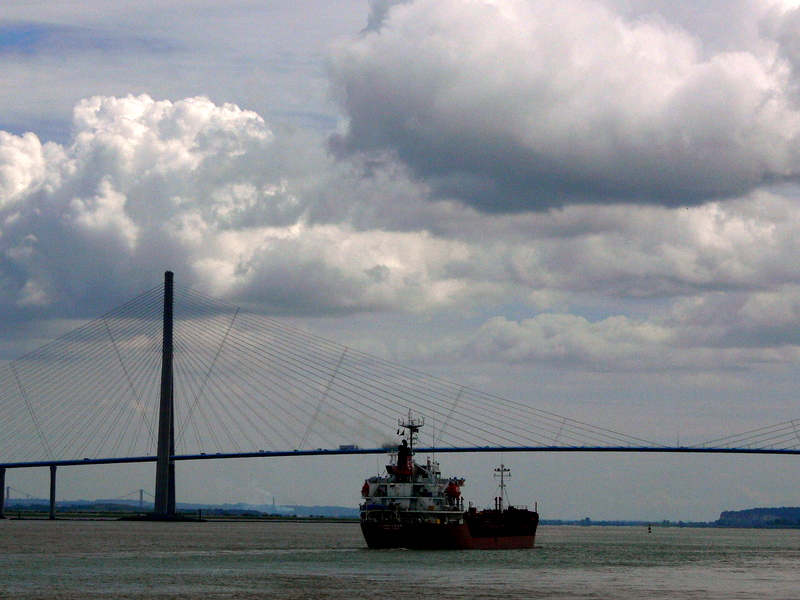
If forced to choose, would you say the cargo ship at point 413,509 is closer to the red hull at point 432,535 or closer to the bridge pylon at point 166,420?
the red hull at point 432,535

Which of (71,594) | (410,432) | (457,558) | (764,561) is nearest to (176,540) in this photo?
(410,432)

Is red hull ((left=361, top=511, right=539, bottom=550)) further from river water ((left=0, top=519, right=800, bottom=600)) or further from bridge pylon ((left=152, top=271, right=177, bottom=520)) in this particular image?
bridge pylon ((left=152, top=271, right=177, bottom=520))

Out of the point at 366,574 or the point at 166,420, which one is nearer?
the point at 366,574

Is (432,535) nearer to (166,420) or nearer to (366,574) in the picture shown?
(366,574)

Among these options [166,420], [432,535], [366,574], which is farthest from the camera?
[166,420]

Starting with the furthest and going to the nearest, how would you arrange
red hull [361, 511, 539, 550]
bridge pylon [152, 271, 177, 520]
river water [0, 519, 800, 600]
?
1. bridge pylon [152, 271, 177, 520]
2. red hull [361, 511, 539, 550]
3. river water [0, 519, 800, 600]

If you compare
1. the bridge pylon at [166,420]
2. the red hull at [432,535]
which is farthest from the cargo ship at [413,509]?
the bridge pylon at [166,420]

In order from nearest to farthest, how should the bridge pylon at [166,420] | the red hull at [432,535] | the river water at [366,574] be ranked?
the river water at [366,574]
the red hull at [432,535]
the bridge pylon at [166,420]

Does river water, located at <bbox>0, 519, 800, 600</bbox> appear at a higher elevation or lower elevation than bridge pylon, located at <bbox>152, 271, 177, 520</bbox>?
lower

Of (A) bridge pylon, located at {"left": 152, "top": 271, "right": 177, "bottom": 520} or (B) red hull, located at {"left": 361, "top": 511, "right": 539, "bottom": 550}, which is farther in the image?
(A) bridge pylon, located at {"left": 152, "top": 271, "right": 177, "bottom": 520}

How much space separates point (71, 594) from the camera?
4566 cm

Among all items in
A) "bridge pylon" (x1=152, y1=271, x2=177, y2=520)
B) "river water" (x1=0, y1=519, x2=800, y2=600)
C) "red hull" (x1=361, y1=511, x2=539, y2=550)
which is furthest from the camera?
"bridge pylon" (x1=152, y1=271, x2=177, y2=520)

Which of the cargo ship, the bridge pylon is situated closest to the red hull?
the cargo ship

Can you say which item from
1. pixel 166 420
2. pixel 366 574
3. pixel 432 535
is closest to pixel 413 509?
pixel 432 535
